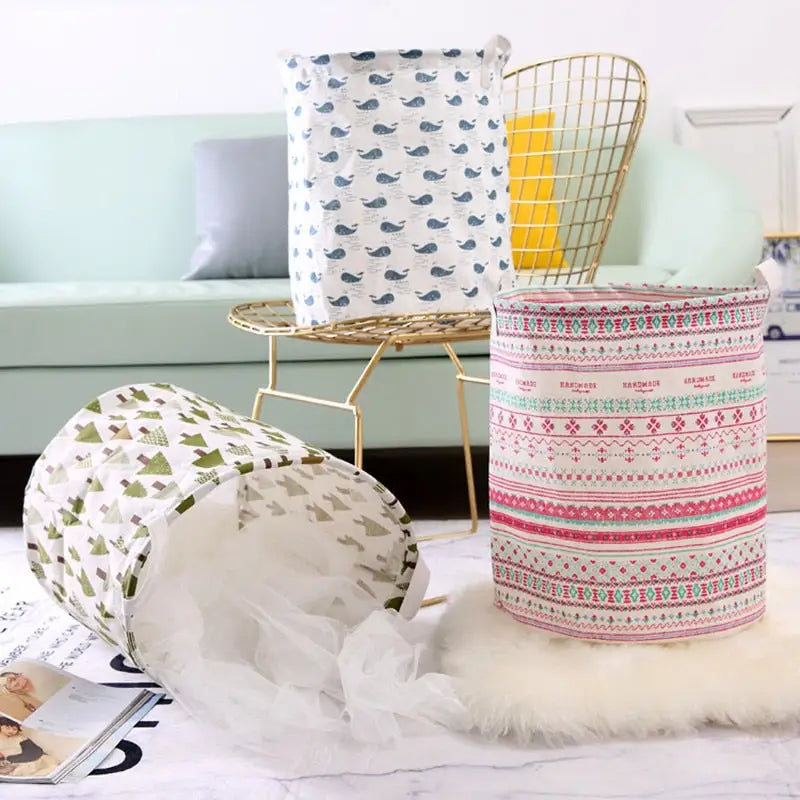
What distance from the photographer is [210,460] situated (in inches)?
47.7

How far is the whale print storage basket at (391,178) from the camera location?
146 cm

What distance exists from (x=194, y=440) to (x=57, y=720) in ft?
1.09

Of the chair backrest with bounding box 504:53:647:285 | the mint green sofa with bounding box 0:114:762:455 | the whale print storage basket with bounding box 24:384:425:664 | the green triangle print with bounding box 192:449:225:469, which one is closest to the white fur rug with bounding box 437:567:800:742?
the whale print storage basket with bounding box 24:384:425:664

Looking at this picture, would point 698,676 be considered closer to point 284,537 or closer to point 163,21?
point 284,537

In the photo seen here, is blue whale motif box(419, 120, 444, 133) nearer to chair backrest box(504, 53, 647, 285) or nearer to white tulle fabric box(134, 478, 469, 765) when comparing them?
white tulle fabric box(134, 478, 469, 765)

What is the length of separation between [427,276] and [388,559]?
14.8 inches

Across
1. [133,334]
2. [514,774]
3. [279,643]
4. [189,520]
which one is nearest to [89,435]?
[189,520]

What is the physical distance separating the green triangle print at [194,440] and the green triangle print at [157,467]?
31 mm

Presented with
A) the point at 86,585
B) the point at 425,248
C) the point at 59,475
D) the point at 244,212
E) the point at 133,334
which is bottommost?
the point at 86,585

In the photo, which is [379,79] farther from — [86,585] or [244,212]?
[244,212]

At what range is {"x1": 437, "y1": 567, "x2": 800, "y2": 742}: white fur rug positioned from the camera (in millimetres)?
1083

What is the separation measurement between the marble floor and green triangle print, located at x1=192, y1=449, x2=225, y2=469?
302mm

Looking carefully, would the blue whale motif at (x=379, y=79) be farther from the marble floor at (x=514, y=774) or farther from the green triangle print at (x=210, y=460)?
the marble floor at (x=514, y=774)

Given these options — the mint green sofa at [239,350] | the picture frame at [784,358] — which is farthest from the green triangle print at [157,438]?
the picture frame at [784,358]
